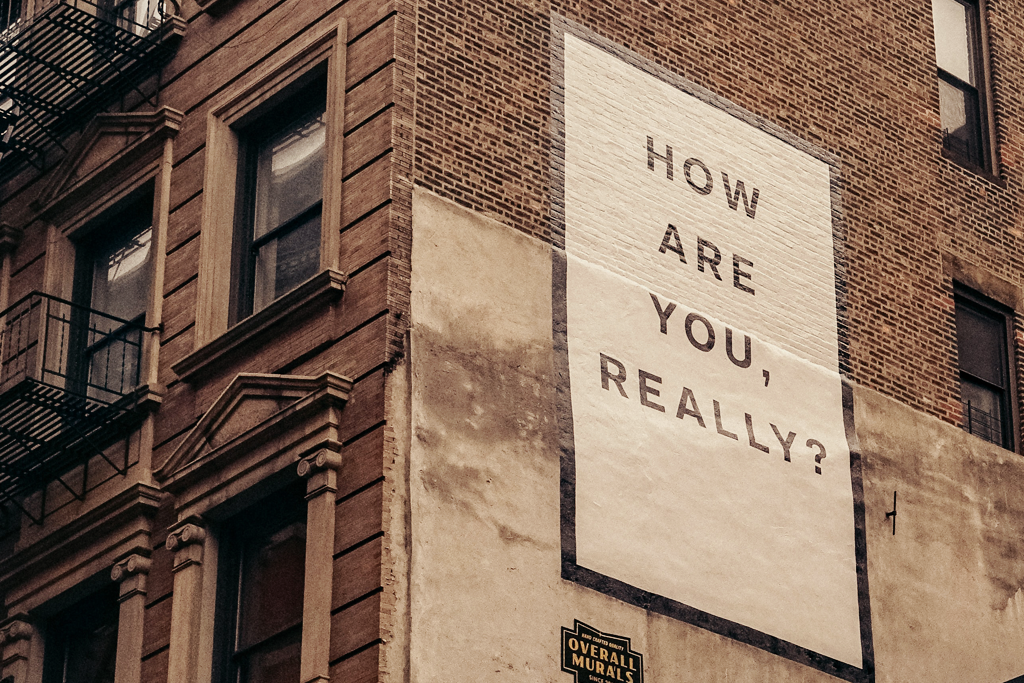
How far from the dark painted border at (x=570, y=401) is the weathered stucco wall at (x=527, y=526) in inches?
4.5

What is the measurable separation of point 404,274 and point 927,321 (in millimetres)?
7633

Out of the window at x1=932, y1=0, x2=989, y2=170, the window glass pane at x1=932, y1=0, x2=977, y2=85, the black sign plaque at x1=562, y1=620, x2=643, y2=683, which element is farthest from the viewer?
the window glass pane at x1=932, y1=0, x2=977, y2=85

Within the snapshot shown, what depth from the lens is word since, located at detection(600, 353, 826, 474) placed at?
1953cm

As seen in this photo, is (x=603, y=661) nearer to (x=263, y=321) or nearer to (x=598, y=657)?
(x=598, y=657)

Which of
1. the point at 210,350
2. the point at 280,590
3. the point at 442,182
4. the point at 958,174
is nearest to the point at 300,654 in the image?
the point at 280,590

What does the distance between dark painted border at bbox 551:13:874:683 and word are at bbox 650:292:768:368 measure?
1.28 m

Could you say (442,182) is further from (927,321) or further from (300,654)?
(927,321)

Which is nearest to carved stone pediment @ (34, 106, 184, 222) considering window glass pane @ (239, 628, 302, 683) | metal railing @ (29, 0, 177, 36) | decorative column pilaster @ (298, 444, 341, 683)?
metal railing @ (29, 0, 177, 36)

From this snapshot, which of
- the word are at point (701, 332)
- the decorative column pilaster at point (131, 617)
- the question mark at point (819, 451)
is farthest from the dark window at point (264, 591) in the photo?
the question mark at point (819, 451)

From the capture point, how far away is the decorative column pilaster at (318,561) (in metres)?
16.9

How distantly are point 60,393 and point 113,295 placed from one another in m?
1.42

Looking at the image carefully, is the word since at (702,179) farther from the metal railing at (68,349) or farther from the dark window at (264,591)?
the metal railing at (68,349)

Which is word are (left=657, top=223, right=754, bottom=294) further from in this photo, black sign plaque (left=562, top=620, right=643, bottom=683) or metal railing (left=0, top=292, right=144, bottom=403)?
metal railing (left=0, top=292, right=144, bottom=403)

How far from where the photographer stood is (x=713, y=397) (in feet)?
66.8
